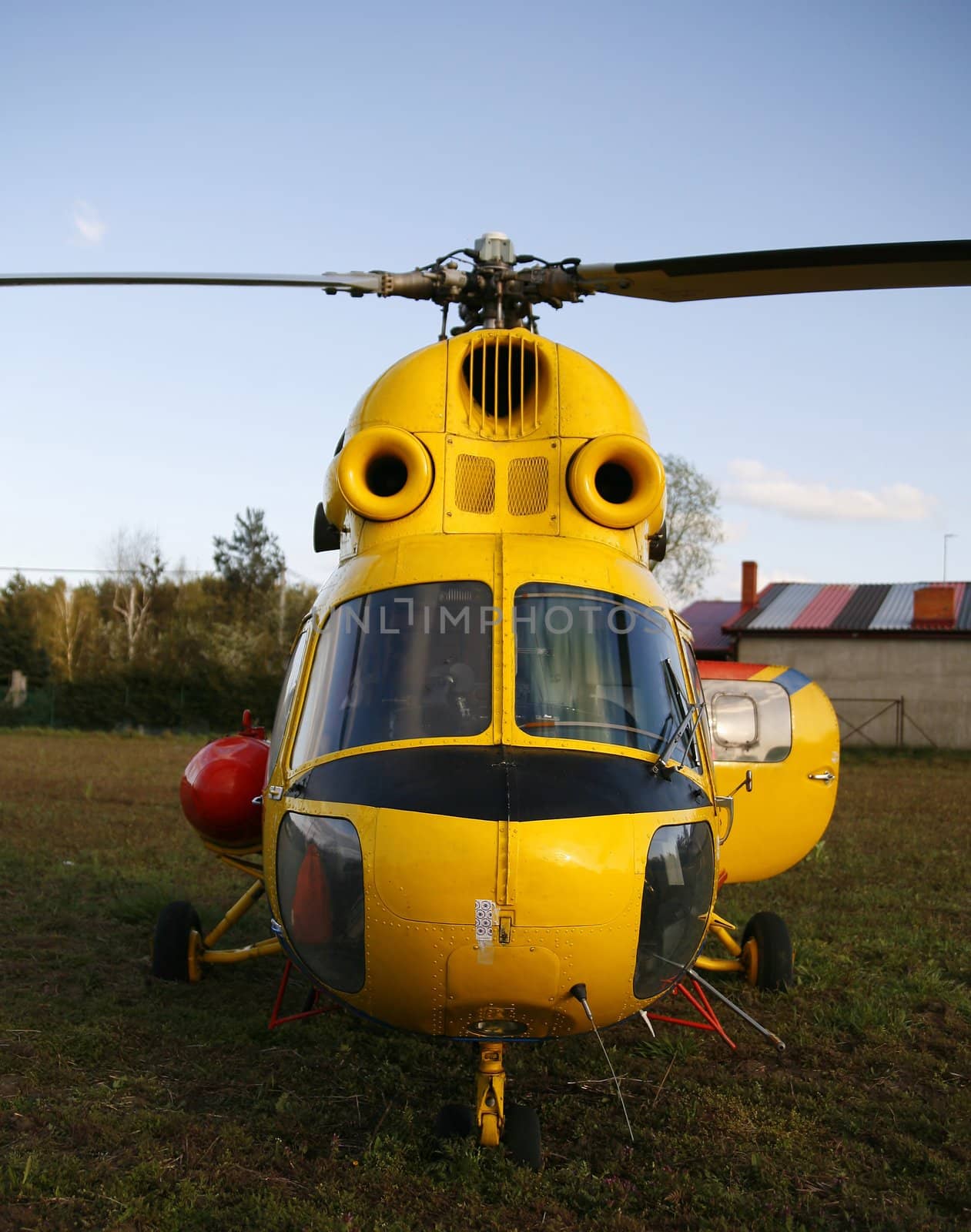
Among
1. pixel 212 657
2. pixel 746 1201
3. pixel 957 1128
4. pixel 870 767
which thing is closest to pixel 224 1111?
pixel 746 1201

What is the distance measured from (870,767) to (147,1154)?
74.7ft

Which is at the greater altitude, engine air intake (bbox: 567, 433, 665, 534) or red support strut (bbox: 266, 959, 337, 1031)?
engine air intake (bbox: 567, 433, 665, 534)

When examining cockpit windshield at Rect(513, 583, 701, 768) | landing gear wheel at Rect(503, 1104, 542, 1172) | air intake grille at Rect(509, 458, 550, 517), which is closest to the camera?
landing gear wheel at Rect(503, 1104, 542, 1172)

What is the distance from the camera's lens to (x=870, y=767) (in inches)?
962

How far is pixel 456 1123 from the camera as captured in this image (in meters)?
3.95

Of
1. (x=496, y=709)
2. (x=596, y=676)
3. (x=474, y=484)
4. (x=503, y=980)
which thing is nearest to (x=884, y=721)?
(x=474, y=484)

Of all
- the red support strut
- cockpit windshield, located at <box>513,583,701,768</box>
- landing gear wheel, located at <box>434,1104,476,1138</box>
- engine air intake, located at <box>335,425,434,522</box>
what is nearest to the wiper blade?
cockpit windshield, located at <box>513,583,701,768</box>

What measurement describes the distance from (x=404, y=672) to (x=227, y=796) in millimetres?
2038

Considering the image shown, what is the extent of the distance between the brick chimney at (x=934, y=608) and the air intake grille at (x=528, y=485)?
27.6 metres

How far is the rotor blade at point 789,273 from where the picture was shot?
4496 millimetres

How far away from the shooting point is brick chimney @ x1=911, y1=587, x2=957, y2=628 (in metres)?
29.8

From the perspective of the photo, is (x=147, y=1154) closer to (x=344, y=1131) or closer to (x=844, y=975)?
(x=344, y=1131)

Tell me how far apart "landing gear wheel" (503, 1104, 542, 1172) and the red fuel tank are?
87.5 inches

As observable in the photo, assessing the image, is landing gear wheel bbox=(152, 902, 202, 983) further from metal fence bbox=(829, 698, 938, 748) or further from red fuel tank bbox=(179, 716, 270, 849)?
metal fence bbox=(829, 698, 938, 748)
